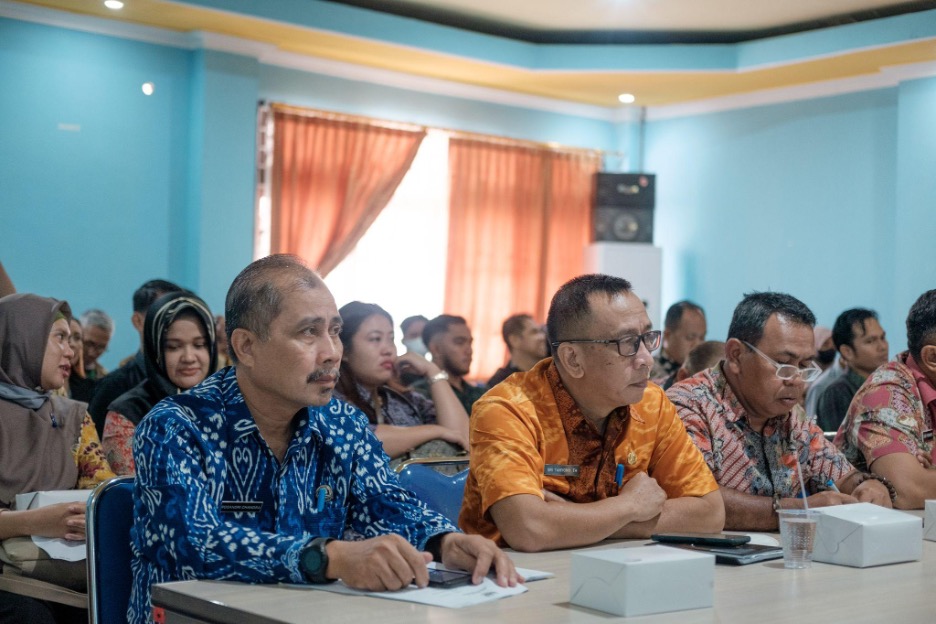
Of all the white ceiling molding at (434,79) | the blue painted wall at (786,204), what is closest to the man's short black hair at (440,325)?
the white ceiling molding at (434,79)

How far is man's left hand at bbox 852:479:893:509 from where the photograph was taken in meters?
2.92

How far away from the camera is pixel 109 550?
213 cm

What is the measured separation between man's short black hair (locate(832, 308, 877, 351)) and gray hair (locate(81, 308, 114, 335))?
4.32 metres

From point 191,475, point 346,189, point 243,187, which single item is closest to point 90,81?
point 243,187

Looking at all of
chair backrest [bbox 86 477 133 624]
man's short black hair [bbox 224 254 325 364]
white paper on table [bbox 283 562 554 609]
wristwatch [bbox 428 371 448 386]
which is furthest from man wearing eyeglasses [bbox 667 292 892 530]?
wristwatch [bbox 428 371 448 386]

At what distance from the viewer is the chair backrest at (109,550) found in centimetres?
212

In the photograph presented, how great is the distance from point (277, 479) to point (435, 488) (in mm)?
718

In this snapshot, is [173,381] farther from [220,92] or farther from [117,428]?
[220,92]

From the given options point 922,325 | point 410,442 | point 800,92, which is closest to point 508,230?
point 800,92

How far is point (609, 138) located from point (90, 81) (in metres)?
4.63

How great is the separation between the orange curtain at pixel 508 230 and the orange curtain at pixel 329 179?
658mm

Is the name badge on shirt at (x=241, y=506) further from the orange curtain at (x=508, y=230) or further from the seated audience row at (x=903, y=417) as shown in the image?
the orange curtain at (x=508, y=230)

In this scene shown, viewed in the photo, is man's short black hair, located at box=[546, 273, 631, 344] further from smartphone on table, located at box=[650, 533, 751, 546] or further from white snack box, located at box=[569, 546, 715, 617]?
white snack box, located at box=[569, 546, 715, 617]

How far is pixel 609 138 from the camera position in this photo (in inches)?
394
